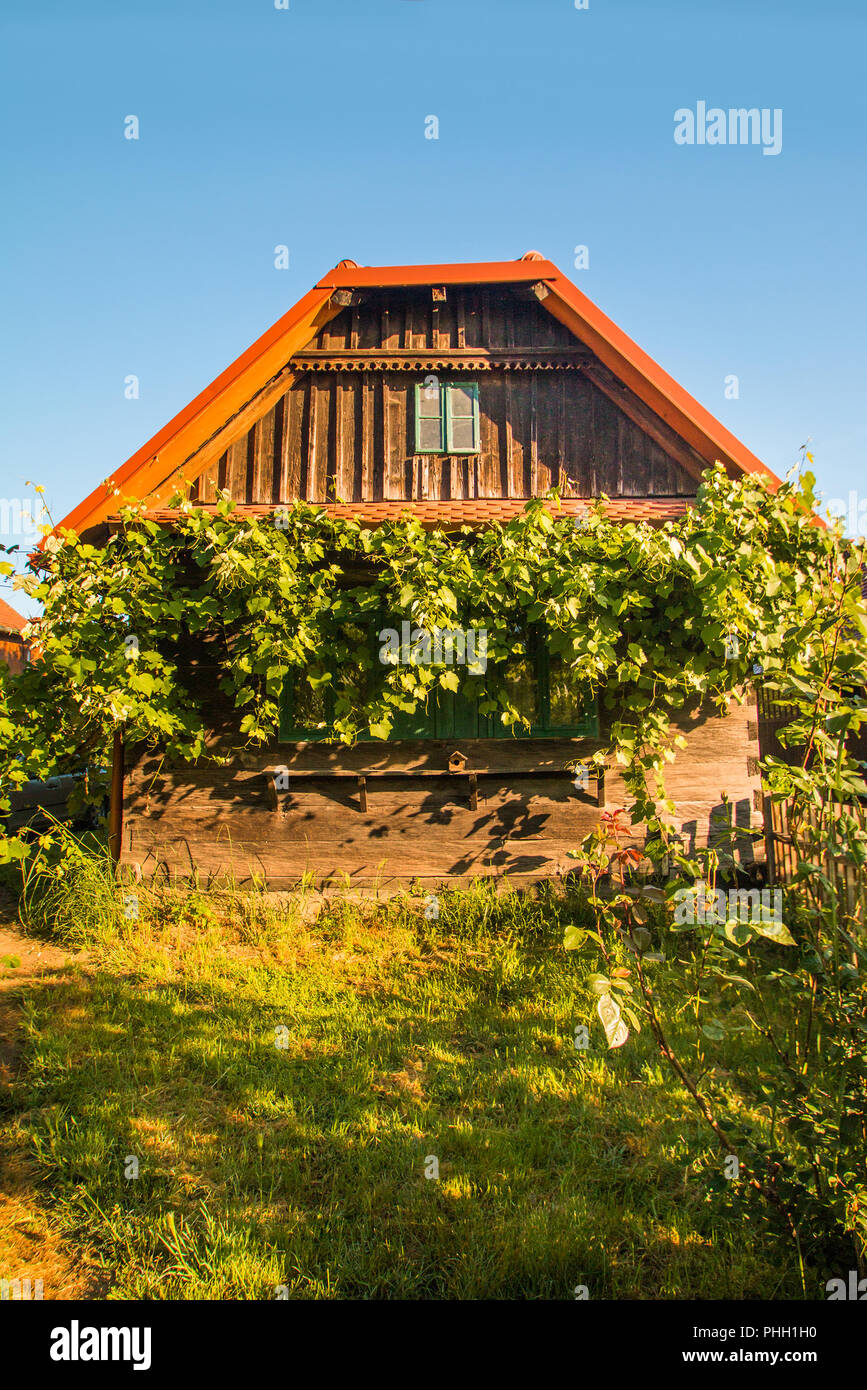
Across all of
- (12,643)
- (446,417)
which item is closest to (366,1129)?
(446,417)

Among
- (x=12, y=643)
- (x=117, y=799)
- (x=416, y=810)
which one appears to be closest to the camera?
(x=416, y=810)

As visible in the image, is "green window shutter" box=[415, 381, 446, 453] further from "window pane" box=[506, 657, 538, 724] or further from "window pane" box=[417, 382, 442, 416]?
"window pane" box=[506, 657, 538, 724]

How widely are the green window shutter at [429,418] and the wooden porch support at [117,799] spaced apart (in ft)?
13.3

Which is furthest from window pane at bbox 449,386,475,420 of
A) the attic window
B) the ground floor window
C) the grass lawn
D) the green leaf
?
the green leaf

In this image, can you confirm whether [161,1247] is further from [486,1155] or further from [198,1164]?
[486,1155]

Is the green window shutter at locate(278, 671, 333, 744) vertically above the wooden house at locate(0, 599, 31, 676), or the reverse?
the wooden house at locate(0, 599, 31, 676)

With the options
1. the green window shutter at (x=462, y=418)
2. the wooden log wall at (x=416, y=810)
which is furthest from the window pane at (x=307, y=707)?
the green window shutter at (x=462, y=418)

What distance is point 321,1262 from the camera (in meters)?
2.57

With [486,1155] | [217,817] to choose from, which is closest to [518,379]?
[217,817]

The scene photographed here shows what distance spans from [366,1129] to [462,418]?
6.18 metres

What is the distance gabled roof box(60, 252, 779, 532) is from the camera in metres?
6.35

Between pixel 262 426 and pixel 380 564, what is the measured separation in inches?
91.1

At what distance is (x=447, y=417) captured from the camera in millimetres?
7082

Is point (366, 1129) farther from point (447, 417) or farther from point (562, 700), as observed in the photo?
point (447, 417)
